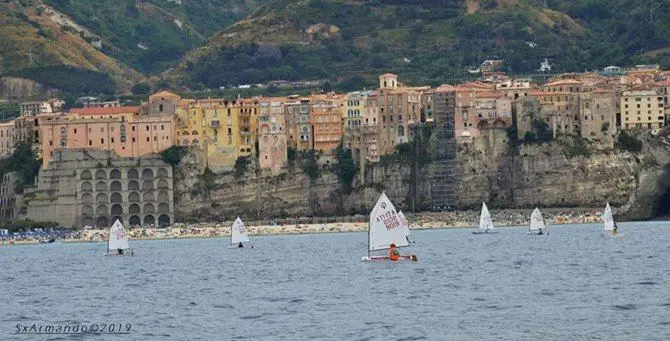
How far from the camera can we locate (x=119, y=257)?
12238cm

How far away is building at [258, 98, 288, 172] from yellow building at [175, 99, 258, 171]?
1.31 meters

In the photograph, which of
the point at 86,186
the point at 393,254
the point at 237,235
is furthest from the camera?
the point at 86,186

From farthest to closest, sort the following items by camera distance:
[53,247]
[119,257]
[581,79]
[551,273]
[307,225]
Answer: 1. [581,79]
2. [307,225]
3. [53,247]
4. [119,257]
5. [551,273]

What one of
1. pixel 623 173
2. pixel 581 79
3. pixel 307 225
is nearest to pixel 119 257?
pixel 307 225

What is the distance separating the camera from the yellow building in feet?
538

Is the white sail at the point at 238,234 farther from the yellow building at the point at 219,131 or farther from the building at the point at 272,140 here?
the yellow building at the point at 219,131

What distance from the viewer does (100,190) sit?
541ft

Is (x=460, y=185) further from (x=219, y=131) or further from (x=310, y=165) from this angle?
(x=219, y=131)

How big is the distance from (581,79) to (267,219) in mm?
33251

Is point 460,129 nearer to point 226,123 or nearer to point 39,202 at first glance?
point 226,123

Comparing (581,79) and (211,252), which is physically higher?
(581,79)

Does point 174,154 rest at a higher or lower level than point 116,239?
higher

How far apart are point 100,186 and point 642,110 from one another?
4230 centimetres

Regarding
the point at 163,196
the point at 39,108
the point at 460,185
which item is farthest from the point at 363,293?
the point at 39,108
